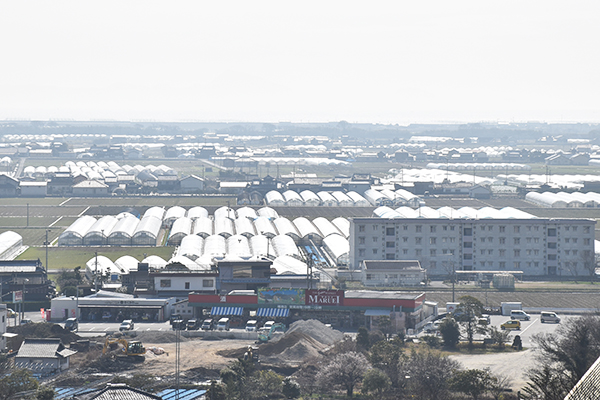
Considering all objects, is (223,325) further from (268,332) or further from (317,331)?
(317,331)

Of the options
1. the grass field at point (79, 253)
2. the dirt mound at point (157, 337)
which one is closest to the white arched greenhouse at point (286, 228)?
the grass field at point (79, 253)

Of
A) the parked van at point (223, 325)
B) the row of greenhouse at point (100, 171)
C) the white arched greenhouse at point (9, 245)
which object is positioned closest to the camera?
the parked van at point (223, 325)

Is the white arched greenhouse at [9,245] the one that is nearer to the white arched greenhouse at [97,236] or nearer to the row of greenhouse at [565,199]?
the white arched greenhouse at [97,236]

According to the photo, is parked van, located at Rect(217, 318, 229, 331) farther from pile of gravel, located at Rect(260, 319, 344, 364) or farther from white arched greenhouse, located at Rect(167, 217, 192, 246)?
white arched greenhouse, located at Rect(167, 217, 192, 246)

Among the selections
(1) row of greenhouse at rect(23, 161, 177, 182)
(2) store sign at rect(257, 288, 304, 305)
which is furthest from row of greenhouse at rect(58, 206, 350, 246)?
(1) row of greenhouse at rect(23, 161, 177, 182)

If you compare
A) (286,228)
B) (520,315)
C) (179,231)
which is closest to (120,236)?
(179,231)

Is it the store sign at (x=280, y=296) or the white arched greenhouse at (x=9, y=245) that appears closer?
the store sign at (x=280, y=296)

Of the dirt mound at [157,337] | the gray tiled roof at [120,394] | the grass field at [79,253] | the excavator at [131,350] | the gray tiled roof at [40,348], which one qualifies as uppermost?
the gray tiled roof at [120,394]
